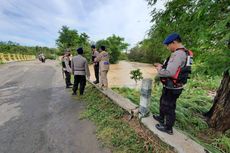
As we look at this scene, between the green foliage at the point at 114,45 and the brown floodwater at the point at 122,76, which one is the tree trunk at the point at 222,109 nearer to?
the brown floodwater at the point at 122,76

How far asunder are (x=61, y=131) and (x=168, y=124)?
6.70ft

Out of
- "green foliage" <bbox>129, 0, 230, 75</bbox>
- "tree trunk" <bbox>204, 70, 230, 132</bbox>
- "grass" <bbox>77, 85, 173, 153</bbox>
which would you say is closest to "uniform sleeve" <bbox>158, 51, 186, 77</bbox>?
"green foliage" <bbox>129, 0, 230, 75</bbox>

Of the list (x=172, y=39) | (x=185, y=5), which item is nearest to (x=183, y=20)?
(x=185, y=5)

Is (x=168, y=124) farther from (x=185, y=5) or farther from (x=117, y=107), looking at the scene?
(x=185, y=5)

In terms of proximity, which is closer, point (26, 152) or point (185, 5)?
point (26, 152)

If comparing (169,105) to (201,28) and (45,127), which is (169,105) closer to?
(201,28)

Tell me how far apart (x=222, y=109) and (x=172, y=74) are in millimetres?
2118

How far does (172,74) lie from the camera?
2516 millimetres

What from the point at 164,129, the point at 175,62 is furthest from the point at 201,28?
the point at 164,129

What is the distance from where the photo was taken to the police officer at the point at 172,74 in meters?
2.50

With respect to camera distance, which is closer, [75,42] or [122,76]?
[122,76]

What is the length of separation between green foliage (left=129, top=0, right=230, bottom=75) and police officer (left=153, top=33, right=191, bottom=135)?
474 millimetres


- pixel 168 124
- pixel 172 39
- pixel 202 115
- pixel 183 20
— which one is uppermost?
pixel 183 20

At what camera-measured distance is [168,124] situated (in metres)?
2.86
